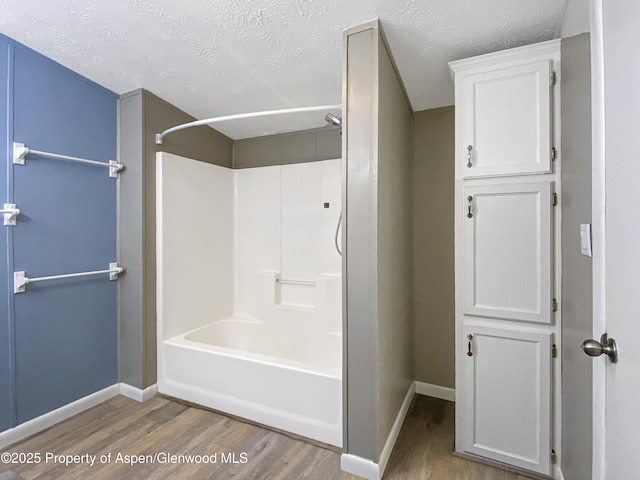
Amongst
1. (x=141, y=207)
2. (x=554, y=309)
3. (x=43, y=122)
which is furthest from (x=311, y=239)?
(x=43, y=122)

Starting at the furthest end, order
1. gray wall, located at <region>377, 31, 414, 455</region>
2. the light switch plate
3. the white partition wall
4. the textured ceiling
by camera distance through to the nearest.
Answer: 1. the white partition wall
2. gray wall, located at <region>377, 31, 414, 455</region>
3. the textured ceiling
4. the light switch plate

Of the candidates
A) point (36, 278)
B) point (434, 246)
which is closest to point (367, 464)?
point (434, 246)

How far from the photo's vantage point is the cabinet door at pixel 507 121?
151cm

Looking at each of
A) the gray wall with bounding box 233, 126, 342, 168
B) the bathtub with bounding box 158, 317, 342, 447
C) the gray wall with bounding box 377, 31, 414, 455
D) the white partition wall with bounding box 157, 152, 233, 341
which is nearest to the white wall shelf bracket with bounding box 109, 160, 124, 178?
the white partition wall with bounding box 157, 152, 233, 341

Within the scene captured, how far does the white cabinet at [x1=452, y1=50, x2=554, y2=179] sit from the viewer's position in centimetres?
151

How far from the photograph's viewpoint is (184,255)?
8.39 ft

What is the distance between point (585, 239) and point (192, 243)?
2.52m

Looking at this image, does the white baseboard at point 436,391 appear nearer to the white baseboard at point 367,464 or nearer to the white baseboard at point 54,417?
the white baseboard at point 367,464

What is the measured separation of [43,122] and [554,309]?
3.08 m

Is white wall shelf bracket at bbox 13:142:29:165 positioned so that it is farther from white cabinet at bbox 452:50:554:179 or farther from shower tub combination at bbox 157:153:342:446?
white cabinet at bbox 452:50:554:179

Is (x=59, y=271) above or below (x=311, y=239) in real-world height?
below

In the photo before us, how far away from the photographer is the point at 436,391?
2391 mm

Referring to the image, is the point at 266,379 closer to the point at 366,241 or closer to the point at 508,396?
the point at 366,241

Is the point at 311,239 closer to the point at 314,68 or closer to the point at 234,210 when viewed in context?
the point at 234,210
